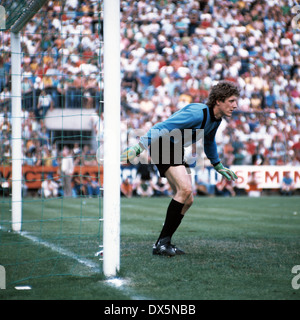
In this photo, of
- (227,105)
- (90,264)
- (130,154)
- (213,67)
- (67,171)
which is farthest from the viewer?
(213,67)

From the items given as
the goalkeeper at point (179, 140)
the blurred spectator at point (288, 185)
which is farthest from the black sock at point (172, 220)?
the blurred spectator at point (288, 185)

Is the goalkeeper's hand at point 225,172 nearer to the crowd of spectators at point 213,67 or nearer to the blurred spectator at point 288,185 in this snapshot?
the crowd of spectators at point 213,67

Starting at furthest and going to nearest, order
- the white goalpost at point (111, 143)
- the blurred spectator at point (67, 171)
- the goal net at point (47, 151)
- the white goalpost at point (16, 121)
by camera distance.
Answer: the blurred spectator at point (67, 171), the white goalpost at point (16, 121), the goal net at point (47, 151), the white goalpost at point (111, 143)

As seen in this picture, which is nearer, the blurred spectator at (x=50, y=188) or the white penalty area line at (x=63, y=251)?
the white penalty area line at (x=63, y=251)

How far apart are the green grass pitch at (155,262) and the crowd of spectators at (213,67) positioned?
9.80m

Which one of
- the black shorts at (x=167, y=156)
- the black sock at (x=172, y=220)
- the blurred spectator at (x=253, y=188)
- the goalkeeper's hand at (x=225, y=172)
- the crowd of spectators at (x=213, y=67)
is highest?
the crowd of spectators at (x=213, y=67)

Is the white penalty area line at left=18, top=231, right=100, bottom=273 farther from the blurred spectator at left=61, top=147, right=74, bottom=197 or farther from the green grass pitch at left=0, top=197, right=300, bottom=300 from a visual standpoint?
the blurred spectator at left=61, top=147, right=74, bottom=197

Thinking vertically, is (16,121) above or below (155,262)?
above

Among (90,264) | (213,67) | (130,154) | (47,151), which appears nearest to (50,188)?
(47,151)

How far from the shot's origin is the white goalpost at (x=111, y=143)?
3.99 metres

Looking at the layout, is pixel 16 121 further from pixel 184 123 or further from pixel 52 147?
pixel 52 147

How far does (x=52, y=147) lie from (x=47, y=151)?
0.44 meters

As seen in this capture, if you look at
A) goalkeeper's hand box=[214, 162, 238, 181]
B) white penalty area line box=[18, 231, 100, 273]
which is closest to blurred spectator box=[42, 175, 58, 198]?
white penalty area line box=[18, 231, 100, 273]

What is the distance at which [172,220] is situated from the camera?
5.22 meters
